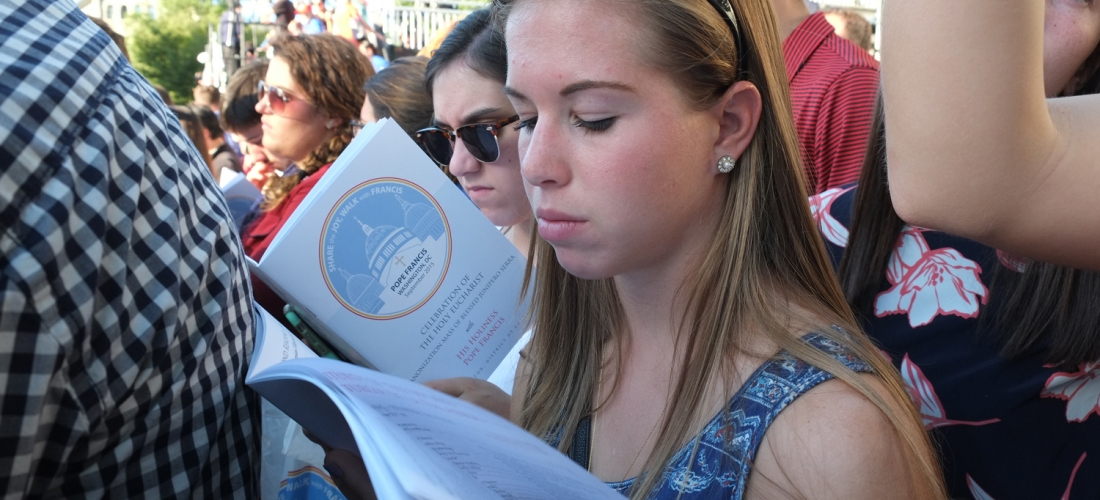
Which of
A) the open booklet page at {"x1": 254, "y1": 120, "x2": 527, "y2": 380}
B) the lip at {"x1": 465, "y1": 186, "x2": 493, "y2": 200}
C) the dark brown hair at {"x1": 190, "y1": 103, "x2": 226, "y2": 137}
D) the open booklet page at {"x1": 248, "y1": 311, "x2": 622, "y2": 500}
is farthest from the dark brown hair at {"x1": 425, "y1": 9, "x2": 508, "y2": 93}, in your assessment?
the dark brown hair at {"x1": 190, "y1": 103, "x2": 226, "y2": 137}

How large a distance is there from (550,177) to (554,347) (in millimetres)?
464

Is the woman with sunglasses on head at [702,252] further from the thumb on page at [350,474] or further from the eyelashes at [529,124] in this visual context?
the thumb on page at [350,474]

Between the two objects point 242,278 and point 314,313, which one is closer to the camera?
point 242,278

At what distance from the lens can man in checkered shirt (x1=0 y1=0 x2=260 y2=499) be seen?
2.22 ft

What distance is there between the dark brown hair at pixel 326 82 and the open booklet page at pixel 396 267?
6.72ft

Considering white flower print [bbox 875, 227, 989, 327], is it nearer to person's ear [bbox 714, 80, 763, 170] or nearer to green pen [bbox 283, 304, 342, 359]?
person's ear [bbox 714, 80, 763, 170]

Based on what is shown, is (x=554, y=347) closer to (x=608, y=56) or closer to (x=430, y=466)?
(x=608, y=56)

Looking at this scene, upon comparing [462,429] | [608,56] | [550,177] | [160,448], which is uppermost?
[608,56]

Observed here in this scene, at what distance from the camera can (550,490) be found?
0.79 meters

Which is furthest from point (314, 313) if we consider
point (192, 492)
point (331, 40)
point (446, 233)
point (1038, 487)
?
point (331, 40)

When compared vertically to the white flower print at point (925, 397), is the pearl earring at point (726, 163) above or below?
above

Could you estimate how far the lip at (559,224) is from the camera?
117cm

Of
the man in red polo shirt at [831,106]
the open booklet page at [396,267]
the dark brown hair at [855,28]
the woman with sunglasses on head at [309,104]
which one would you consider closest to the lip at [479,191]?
the open booklet page at [396,267]

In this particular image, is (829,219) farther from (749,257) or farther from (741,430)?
(741,430)
